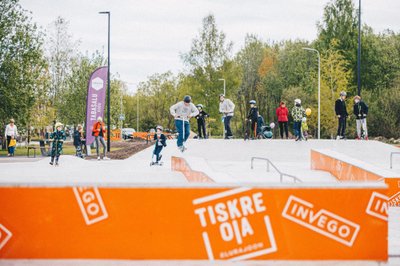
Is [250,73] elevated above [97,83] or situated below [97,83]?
above

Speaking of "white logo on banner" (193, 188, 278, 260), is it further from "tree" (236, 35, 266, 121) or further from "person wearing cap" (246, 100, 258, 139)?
"tree" (236, 35, 266, 121)

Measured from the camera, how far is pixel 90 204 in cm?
674

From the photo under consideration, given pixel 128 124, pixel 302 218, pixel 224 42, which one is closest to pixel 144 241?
pixel 302 218

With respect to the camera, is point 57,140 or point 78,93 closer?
point 57,140

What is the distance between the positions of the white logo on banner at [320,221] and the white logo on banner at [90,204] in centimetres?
206

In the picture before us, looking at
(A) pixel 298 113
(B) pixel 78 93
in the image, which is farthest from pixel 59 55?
(A) pixel 298 113

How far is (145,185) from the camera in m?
6.77

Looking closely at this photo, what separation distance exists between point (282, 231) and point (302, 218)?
27 cm

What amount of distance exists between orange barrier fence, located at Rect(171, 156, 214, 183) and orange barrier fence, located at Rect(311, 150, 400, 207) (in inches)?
145

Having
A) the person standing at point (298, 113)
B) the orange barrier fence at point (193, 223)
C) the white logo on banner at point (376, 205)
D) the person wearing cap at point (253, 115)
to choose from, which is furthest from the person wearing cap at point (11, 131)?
the white logo on banner at point (376, 205)

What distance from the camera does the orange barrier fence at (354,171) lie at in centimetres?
1269

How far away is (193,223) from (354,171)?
801 cm

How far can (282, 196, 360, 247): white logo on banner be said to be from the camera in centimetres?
684

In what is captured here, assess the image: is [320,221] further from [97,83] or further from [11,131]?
[11,131]
